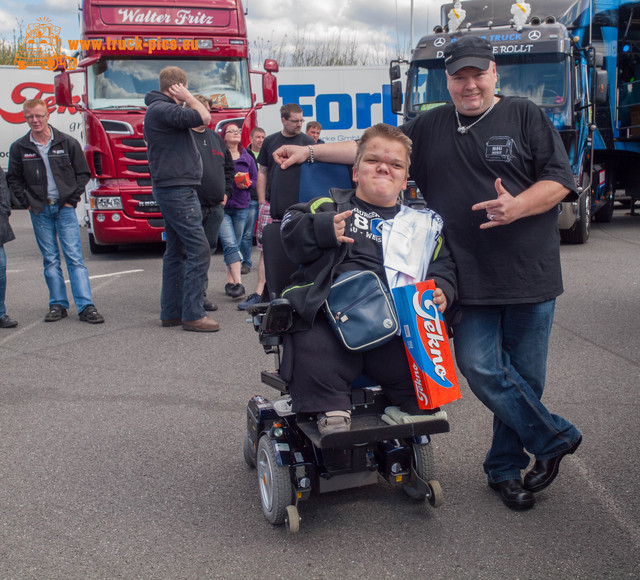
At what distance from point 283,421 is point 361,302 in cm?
70

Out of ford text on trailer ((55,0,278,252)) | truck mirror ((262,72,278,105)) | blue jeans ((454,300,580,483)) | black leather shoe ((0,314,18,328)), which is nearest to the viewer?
blue jeans ((454,300,580,483))

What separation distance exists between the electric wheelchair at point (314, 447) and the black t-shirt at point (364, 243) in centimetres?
34

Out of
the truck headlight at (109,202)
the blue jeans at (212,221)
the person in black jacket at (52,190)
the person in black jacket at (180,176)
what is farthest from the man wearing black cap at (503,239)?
the truck headlight at (109,202)

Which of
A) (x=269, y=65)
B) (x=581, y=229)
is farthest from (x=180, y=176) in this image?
(x=581, y=229)

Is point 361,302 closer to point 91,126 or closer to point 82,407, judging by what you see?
point 82,407

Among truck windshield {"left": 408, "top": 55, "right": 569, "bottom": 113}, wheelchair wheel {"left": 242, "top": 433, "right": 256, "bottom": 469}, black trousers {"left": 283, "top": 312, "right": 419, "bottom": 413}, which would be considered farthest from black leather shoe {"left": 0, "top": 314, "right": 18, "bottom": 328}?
truck windshield {"left": 408, "top": 55, "right": 569, "bottom": 113}

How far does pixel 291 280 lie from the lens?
10.7ft

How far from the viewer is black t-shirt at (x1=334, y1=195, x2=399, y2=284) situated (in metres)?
3.03

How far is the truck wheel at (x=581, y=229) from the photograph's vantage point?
11.7 meters

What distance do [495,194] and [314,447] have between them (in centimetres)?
130

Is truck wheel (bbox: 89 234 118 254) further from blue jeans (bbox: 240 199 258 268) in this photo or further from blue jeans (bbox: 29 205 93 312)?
blue jeans (bbox: 29 205 93 312)

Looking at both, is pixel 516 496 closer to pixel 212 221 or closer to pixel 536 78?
pixel 212 221

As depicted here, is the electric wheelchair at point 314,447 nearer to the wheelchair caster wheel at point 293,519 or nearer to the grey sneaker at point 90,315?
the wheelchair caster wheel at point 293,519

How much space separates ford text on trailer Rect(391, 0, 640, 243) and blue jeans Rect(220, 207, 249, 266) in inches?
140
